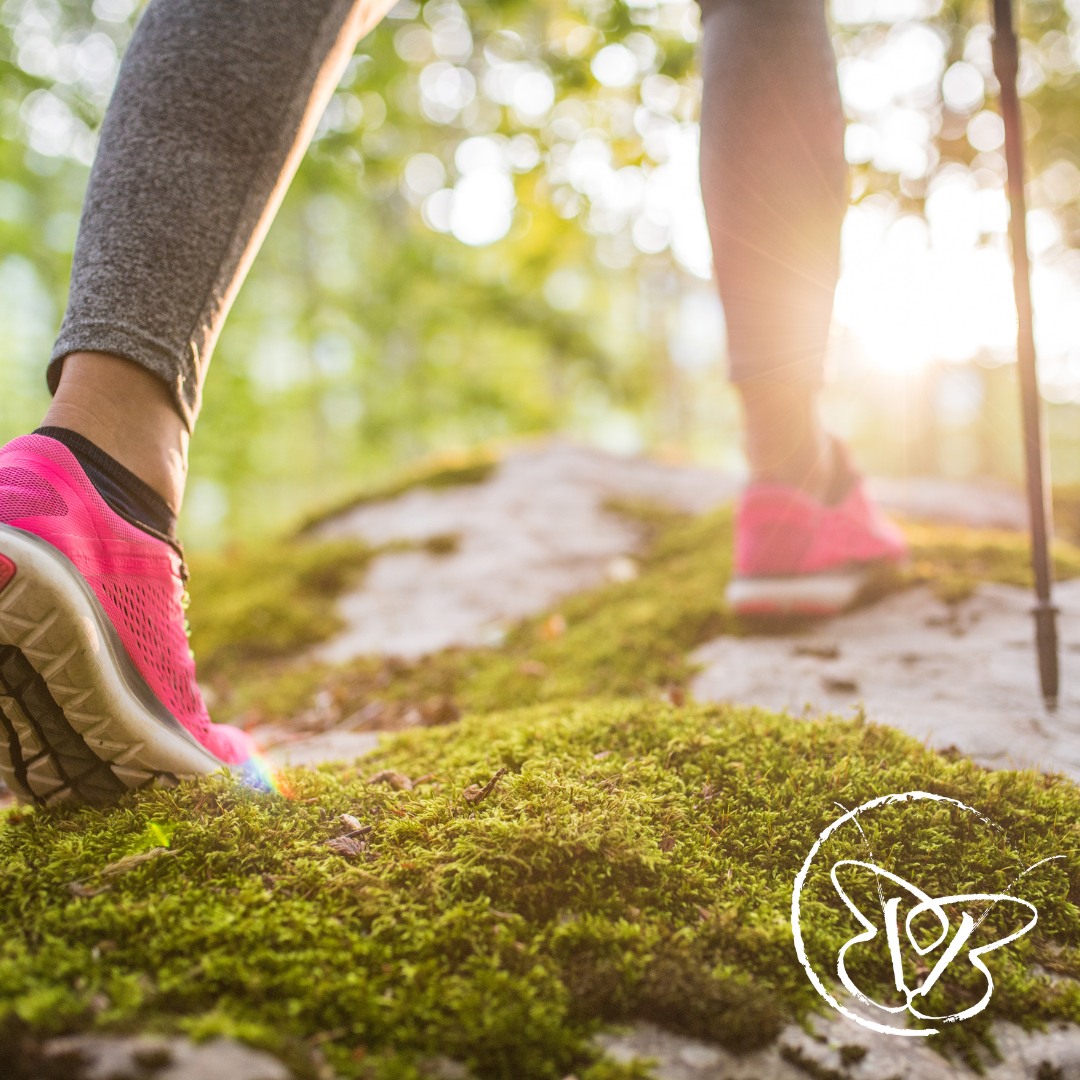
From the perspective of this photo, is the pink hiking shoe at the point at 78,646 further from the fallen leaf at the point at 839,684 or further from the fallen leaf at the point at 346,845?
the fallen leaf at the point at 839,684

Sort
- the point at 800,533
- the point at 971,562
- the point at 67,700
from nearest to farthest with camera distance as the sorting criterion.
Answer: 1. the point at 67,700
2. the point at 800,533
3. the point at 971,562

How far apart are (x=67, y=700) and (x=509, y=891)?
2.26 feet

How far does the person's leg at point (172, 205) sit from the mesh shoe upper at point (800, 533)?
1.58 metres

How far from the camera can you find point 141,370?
117 cm

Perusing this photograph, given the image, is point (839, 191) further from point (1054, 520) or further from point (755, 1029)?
point (1054, 520)

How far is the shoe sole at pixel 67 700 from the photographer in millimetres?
1033

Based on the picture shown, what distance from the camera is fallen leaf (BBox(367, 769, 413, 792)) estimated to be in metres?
1.31

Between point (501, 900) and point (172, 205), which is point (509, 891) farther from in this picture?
point (172, 205)

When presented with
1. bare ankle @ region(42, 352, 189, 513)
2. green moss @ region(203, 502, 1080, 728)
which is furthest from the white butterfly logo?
bare ankle @ region(42, 352, 189, 513)

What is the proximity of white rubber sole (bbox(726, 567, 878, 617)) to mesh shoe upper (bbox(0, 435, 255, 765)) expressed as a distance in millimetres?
1566

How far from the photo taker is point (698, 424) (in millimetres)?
30047

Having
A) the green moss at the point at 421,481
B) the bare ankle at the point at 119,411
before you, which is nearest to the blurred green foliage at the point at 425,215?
the green moss at the point at 421,481

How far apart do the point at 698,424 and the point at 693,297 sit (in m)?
5.45

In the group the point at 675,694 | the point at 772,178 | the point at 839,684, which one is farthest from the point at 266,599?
the point at 772,178
